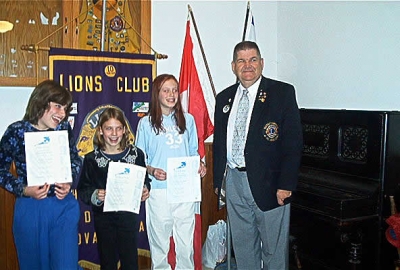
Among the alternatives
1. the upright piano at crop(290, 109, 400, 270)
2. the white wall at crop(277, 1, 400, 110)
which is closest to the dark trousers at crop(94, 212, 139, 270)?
the upright piano at crop(290, 109, 400, 270)

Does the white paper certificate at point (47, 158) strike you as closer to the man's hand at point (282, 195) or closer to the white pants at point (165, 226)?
the white pants at point (165, 226)

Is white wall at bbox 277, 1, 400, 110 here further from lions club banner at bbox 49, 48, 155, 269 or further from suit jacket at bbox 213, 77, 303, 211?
lions club banner at bbox 49, 48, 155, 269

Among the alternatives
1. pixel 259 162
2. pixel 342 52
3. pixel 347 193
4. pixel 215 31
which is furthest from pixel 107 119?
pixel 342 52

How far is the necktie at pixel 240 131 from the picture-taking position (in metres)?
2.57

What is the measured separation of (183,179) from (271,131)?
2.14ft

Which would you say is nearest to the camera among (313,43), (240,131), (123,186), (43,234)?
(43,234)

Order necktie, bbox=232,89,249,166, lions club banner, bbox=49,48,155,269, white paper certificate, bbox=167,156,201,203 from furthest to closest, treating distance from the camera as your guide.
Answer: lions club banner, bbox=49,48,155,269, white paper certificate, bbox=167,156,201,203, necktie, bbox=232,89,249,166

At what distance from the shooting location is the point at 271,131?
2.49m

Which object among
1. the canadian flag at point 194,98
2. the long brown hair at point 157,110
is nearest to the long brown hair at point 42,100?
the long brown hair at point 157,110

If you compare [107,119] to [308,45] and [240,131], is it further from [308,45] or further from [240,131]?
[308,45]

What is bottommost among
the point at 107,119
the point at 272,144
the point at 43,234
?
the point at 43,234

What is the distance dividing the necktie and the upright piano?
59cm

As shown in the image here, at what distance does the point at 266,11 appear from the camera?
408 cm

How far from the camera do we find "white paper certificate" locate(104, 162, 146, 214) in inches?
95.0
